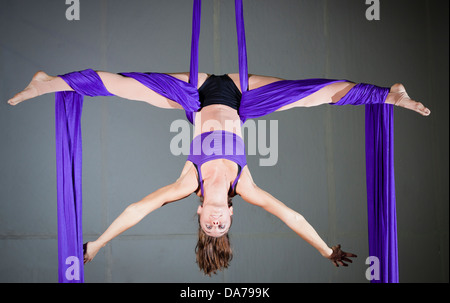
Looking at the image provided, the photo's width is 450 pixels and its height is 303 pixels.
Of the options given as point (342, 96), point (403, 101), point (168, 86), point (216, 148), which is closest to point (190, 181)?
point (216, 148)

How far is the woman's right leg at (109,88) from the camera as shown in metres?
2.61

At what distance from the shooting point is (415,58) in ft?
14.0

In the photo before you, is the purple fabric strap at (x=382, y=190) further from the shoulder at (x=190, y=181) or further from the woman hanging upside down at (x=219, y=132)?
the shoulder at (x=190, y=181)

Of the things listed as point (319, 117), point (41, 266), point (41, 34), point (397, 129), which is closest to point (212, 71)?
point (319, 117)

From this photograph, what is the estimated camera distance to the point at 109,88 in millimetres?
2752

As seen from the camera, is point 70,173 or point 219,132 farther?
point 219,132

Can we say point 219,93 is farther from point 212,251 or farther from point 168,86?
point 212,251

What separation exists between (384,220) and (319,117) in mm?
1522

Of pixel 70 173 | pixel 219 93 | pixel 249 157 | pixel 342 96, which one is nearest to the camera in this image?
pixel 70 173

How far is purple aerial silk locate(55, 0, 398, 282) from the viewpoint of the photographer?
8.77 feet

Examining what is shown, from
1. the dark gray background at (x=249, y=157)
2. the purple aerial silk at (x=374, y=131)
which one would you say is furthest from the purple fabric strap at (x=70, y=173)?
the dark gray background at (x=249, y=157)

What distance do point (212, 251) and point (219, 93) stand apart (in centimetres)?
100

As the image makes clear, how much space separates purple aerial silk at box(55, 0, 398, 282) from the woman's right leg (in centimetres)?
4
